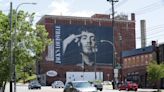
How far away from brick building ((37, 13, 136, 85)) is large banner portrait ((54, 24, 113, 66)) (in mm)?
1277

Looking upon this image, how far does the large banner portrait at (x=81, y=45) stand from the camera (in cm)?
13500

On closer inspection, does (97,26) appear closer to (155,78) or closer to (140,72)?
(140,72)

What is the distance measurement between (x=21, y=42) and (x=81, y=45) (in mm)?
99406

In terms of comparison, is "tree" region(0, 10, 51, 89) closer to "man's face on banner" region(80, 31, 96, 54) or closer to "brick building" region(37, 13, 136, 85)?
"brick building" region(37, 13, 136, 85)

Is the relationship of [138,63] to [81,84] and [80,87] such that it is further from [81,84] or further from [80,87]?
[80,87]

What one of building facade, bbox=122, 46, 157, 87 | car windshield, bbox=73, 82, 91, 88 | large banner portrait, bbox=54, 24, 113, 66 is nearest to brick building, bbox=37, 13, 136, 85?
large banner portrait, bbox=54, 24, 113, 66

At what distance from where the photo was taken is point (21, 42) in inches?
1539

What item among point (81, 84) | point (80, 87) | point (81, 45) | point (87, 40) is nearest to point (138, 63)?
point (87, 40)

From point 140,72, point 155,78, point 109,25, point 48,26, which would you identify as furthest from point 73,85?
point 109,25

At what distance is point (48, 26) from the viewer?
135 m

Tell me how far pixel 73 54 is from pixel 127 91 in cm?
6907

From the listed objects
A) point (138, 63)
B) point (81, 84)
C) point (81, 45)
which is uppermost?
point (81, 45)

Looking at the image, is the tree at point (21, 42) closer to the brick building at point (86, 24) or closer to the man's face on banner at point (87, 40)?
the brick building at point (86, 24)

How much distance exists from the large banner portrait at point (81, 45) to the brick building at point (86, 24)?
128cm
